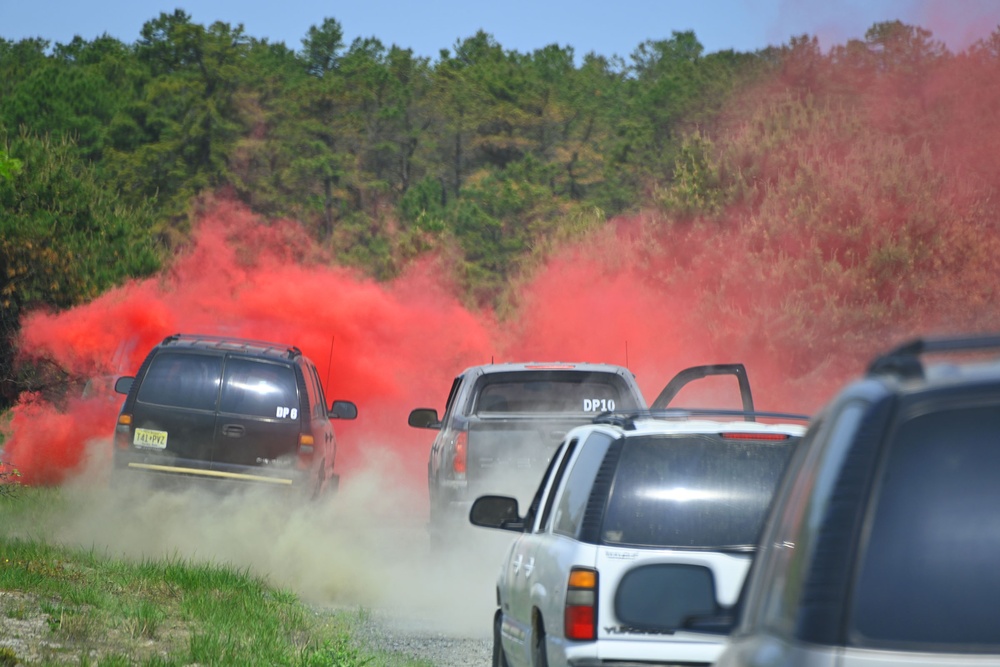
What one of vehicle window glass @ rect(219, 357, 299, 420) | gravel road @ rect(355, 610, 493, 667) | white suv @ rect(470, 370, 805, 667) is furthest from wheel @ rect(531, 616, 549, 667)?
vehicle window glass @ rect(219, 357, 299, 420)

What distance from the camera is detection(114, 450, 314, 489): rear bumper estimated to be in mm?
16156

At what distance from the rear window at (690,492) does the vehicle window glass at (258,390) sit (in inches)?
394

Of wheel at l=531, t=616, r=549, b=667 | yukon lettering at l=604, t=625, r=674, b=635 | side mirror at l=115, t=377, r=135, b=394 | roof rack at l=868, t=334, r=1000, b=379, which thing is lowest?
wheel at l=531, t=616, r=549, b=667

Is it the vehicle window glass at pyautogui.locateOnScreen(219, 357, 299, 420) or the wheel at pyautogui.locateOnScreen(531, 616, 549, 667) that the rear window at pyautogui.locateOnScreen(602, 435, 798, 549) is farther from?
the vehicle window glass at pyautogui.locateOnScreen(219, 357, 299, 420)

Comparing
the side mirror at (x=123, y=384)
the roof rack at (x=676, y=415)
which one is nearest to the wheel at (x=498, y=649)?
the roof rack at (x=676, y=415)

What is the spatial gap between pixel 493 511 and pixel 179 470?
8.28 m

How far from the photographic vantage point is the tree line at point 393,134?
60781 mm

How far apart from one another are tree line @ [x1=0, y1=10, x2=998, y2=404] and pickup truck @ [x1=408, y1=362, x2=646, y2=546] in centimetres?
3188

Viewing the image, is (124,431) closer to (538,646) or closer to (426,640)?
(426,640)

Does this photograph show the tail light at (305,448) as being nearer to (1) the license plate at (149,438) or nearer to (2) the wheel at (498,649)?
(1) the license plate at (149,438)

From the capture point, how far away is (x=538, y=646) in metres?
7.32

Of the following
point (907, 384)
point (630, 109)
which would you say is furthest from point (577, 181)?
point (907, 384)

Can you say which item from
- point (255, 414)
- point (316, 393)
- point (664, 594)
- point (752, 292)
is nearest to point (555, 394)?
point (255, 414)

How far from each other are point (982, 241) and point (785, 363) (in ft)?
17.3
